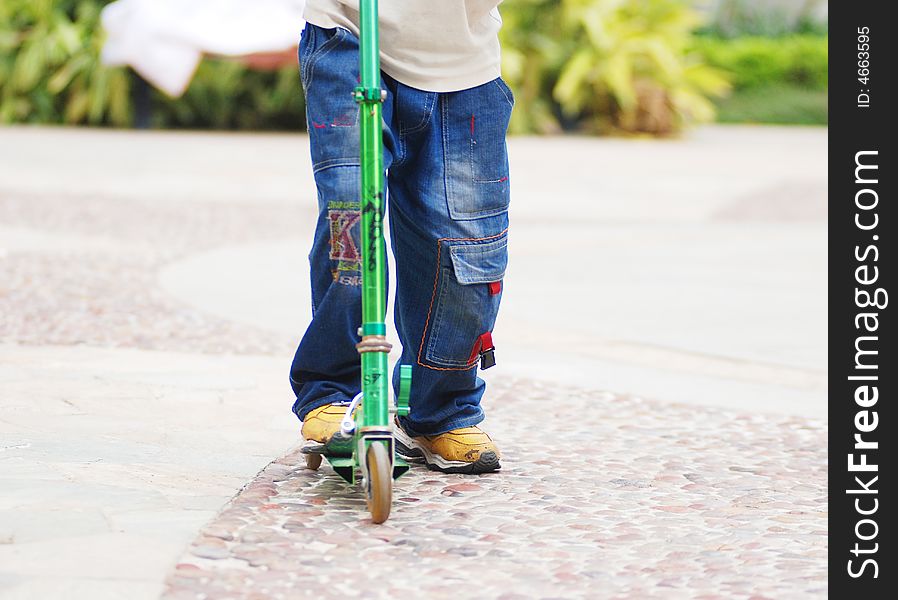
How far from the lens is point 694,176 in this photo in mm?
12586

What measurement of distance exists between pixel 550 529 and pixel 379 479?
15.7 inches

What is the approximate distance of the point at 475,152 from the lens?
3.07 m

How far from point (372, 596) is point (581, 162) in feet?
37.0

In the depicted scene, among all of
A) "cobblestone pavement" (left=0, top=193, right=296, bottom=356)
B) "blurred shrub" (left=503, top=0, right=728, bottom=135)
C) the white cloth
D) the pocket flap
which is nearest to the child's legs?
the pocket flap

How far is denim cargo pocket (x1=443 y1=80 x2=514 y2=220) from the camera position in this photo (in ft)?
10.00

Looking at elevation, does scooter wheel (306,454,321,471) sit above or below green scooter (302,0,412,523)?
below

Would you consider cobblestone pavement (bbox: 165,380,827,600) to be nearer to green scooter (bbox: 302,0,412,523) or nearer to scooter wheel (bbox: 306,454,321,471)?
scooter wheel (bbox: 306,454,321,471)

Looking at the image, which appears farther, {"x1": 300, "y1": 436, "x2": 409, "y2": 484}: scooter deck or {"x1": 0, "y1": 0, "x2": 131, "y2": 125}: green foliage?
{"x1": 0, "y1": 0, "x2": 131, "y2": 125}: green foliage

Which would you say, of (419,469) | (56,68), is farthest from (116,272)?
(56,68)

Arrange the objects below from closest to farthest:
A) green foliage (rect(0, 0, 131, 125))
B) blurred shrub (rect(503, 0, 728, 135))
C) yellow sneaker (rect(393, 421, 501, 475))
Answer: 1. yellow sneaker (rect(393, 421, 501, 475))
2. green foliage (rect(0, 0, 131, 125))
3. blurred shrub (rect(503, 0, 728, 135))

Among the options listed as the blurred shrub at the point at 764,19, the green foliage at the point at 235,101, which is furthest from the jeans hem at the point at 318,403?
the blurred shrub at the point at 764,19

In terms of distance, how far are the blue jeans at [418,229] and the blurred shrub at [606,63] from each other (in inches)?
540

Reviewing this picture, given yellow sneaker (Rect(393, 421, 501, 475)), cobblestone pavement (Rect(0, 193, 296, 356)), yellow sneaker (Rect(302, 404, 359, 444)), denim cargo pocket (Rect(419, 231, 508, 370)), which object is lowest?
cobblestone pavement (Rect(0, 193, 296, 356))

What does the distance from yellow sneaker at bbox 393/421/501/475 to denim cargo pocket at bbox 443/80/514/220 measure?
0.52m
